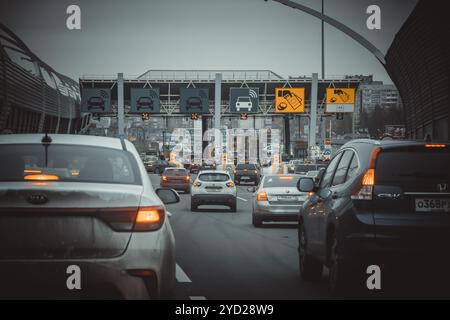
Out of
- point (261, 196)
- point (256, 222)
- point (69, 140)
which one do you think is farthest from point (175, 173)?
point (69, 140)

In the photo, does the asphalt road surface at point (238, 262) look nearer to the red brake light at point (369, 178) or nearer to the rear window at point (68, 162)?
the red brake light at point (369, 178)

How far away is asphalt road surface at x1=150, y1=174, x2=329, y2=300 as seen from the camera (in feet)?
35.0

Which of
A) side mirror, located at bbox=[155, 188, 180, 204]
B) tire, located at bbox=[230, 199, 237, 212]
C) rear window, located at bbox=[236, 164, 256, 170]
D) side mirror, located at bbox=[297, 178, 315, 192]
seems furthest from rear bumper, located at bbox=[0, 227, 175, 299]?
rear window, located at bbox=[236, 164, 256, 170]

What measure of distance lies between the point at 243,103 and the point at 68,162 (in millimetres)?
71846

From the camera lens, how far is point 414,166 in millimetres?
9258

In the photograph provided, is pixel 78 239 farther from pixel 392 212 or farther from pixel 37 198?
pixel 392 212

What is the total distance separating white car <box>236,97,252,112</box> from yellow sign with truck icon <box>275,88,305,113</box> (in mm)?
2407

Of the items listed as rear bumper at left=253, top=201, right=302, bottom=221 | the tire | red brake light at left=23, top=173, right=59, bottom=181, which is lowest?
the tire

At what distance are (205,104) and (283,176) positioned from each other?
5648 cm

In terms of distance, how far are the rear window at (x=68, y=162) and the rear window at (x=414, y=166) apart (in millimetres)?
2769

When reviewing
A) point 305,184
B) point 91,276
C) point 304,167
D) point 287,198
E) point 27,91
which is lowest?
point 287,198

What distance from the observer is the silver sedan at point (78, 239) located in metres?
6.43

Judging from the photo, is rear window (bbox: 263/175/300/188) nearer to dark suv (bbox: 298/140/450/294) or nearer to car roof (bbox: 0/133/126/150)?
dark suv (bbox: 298/140/450/294)

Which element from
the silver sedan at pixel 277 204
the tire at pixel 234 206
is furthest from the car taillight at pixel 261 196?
the tire at pixel 234 206
